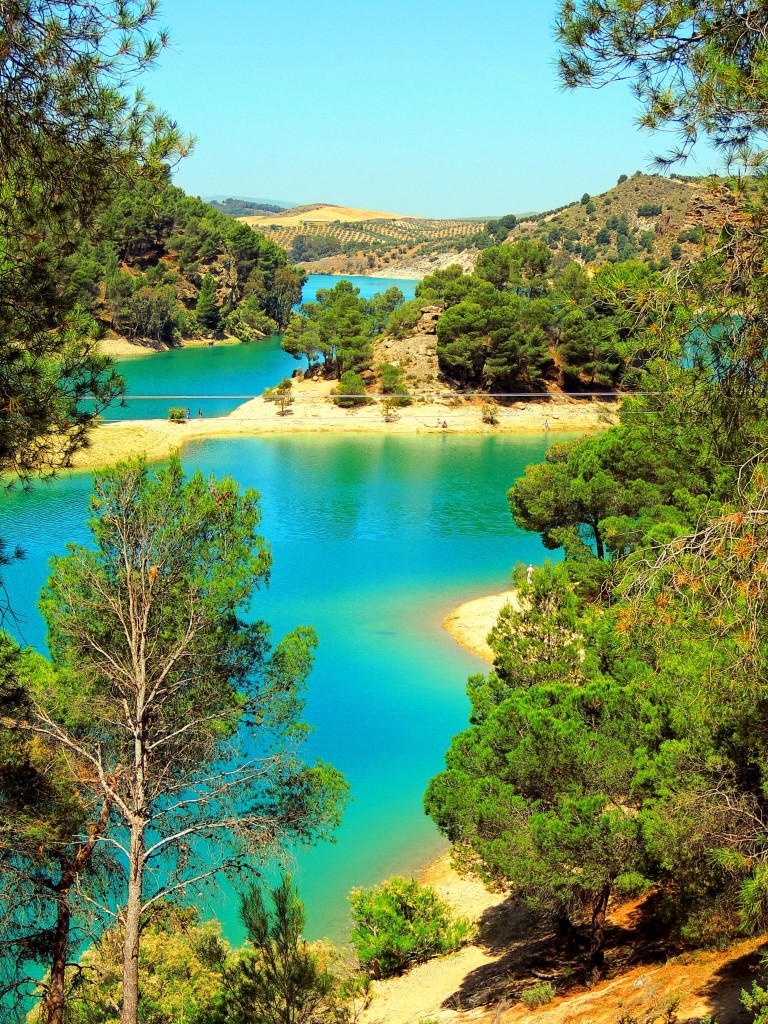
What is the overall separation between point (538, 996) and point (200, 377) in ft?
173

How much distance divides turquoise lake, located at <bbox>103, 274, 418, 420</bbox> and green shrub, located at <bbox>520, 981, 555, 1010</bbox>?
33895 mm

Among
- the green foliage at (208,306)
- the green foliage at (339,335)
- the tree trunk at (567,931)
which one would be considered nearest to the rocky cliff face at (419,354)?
the green foliage at (339,335)

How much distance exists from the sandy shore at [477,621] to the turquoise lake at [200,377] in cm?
2167

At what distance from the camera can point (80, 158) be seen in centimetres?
627

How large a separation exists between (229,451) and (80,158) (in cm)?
3508

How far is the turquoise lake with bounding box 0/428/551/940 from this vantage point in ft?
48.4

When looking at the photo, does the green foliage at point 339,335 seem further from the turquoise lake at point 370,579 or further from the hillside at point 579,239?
the hillside at point 579,239

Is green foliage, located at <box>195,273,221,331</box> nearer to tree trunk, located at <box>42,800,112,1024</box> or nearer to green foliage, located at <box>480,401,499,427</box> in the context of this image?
green foliage, located at <box>480,401,499,427</box>

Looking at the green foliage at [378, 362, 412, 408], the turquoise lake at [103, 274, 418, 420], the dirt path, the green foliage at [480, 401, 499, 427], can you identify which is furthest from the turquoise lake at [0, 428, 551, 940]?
the turquoise lake at [103, 274, 418, 420]

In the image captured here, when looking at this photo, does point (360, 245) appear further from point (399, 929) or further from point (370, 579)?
point (399, 929)

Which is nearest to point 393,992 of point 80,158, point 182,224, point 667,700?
point 667,700

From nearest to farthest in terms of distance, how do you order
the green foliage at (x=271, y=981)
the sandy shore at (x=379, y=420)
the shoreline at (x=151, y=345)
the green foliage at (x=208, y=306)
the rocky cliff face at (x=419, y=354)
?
1. the green foliage at (x=271, y=981)
2. the sandy shore at (x=379, y=420)
3. the rocky cliff face at (x=419, y=354)
4. the shoreline at (x=151, y=345)
5. the green foliage at (x=208, y=306)

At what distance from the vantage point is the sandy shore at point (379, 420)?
44.4m

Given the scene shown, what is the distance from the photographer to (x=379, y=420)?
47.4 m
